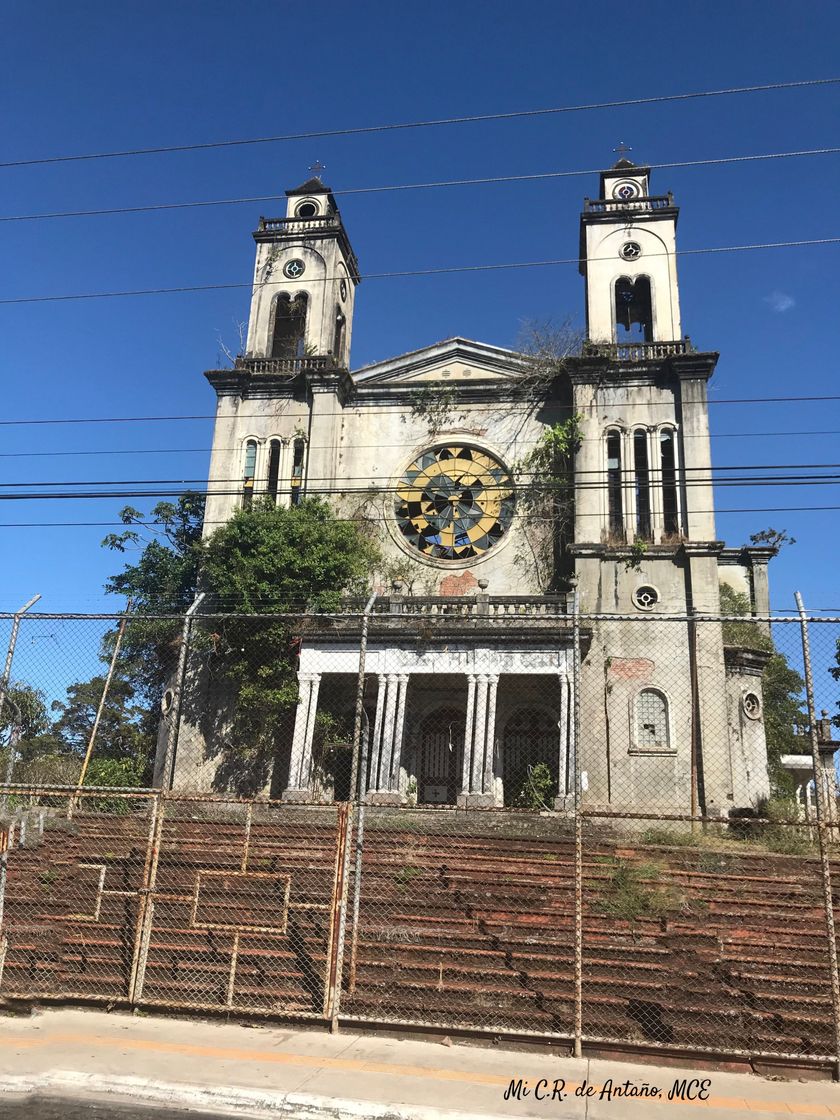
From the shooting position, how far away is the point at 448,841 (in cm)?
1512

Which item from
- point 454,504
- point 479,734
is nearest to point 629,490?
point 454,504

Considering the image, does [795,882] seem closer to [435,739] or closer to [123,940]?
[123,940]

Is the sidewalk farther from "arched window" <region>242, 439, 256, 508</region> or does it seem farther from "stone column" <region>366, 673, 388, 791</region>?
"arched window" <region>242, 439, 256, 508</region>

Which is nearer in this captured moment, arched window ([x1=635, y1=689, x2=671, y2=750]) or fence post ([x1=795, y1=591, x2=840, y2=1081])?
fence post ([x1=795, y1=591, x2=840, y2=1081])

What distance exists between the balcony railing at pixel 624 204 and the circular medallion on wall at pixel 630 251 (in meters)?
1.28

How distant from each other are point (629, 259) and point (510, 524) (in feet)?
32.9

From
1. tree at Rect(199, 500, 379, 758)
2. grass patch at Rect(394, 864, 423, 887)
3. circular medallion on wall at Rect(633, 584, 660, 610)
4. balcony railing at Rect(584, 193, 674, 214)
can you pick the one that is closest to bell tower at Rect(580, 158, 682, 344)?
balcony railing at Rect(584, 193, 674, 214)

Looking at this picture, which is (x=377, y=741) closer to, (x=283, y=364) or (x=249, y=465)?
(x=249, y=465)

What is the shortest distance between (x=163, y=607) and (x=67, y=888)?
19454 mm

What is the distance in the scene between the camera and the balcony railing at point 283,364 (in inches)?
1102

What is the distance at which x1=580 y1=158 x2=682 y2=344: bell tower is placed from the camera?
1061 inches

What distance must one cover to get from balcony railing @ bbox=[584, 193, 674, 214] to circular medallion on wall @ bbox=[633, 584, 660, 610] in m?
13.7

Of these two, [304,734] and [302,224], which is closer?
[304,734]

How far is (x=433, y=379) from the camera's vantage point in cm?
2855
